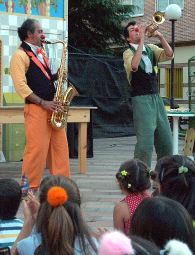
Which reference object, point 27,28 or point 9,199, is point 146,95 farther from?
point 9,199

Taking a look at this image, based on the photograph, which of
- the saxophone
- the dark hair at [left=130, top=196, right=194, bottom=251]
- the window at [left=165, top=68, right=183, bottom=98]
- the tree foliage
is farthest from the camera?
the window at [left=165, top=68, right=183, bottom=98]

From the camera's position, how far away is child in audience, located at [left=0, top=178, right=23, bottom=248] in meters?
2.89

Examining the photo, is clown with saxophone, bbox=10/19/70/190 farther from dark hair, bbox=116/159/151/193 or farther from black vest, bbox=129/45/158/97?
dark hair, bbox=116/159/151/193

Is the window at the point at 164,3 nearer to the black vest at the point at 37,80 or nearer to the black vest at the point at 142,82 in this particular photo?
the black vest at the point at 142,82

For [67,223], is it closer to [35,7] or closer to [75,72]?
[35,7]

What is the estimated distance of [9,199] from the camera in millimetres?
3037

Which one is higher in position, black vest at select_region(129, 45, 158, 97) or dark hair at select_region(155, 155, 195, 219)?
black vest at select_region(129, 45, 158, 97)

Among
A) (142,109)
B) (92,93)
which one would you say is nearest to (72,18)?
(92,93)

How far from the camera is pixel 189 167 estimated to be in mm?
3352

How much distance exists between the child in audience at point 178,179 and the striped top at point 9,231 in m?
0.89

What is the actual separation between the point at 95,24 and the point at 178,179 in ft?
51.2

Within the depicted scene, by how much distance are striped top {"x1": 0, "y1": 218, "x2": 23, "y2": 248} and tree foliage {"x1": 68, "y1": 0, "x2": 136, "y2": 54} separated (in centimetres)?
1518

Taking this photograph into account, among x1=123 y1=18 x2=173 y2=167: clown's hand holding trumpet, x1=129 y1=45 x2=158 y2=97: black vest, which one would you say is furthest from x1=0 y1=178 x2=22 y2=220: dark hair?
x1=129 y1=45 x2=158 y2=97: black vest

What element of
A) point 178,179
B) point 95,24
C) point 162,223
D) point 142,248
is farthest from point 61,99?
point 95,24
